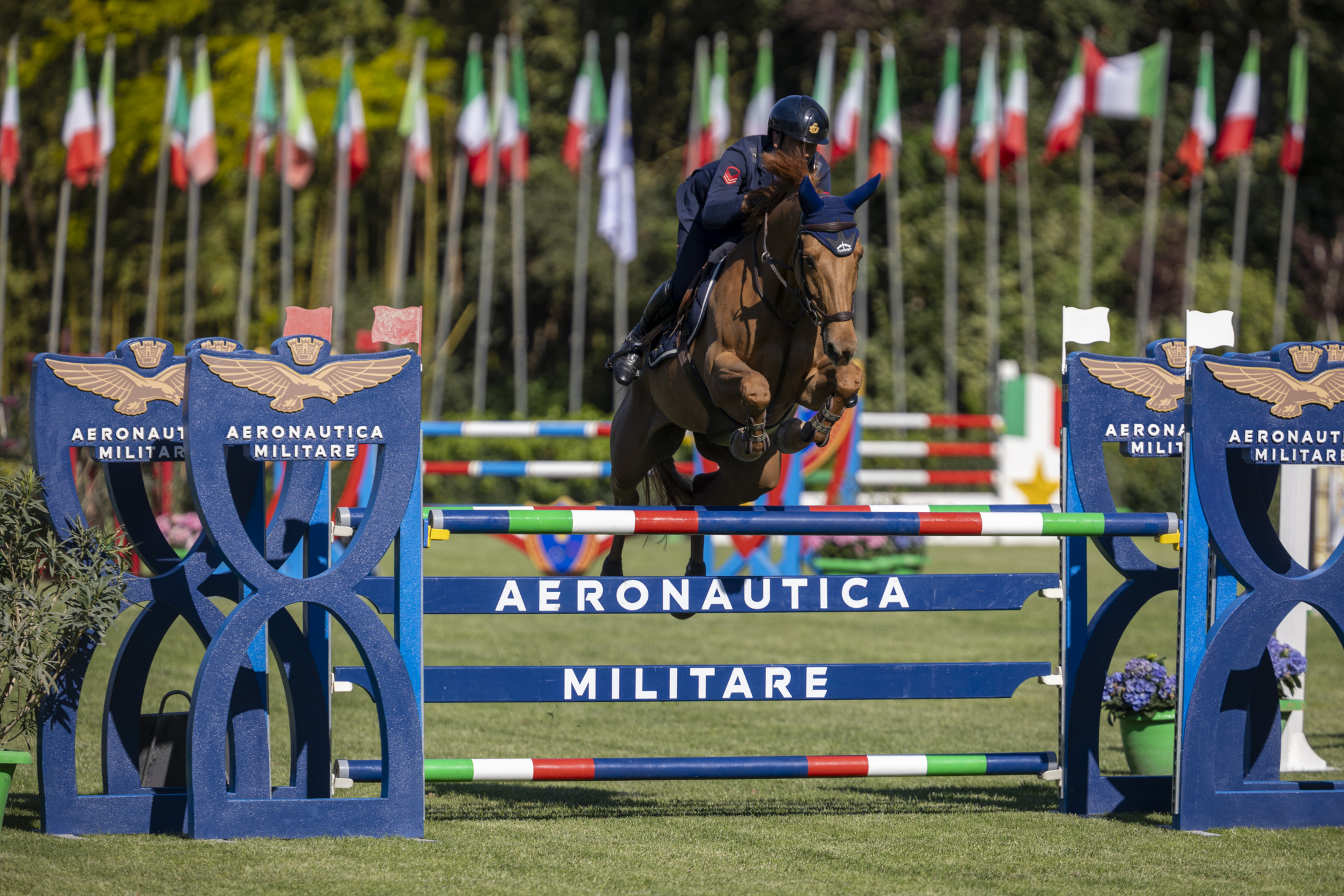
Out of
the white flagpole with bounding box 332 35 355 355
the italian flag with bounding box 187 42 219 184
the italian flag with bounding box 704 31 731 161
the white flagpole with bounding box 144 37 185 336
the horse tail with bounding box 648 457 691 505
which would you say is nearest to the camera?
the horse tail with bounding box 648 457 691 505

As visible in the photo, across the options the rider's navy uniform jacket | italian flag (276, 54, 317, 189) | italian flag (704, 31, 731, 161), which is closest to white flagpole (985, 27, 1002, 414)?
italian flag (704, 31, 731, 161)

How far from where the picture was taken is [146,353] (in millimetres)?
4688

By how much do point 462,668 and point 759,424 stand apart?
1412 millimetres

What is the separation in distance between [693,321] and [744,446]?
1.98ft

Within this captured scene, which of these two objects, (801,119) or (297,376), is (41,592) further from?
(801,119)

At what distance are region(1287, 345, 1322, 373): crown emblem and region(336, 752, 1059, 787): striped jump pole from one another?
5.41 ft

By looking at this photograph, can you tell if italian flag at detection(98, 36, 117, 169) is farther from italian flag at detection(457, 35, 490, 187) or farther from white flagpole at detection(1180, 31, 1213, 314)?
white flagpole at detection(1180, 31, 1213, 314)

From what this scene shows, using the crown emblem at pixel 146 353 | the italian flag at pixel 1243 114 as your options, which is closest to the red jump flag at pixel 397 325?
the crown emblem at pixel 146 353

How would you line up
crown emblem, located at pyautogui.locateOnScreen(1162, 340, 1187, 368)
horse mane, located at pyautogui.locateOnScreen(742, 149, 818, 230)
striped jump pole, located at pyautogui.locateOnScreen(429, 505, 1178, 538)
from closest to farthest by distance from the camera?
striped jump pole, located at pyautogui.locateOnScreen(429, 505, 1178, 538) → horse mane, located at pyautogui.locateOnScreen(742, 149, 818, 230) → crown emblem, located at pyautogui.locateOnScreen(1162, 340, 1187, 368)

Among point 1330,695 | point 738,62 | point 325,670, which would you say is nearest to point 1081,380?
point 325,670

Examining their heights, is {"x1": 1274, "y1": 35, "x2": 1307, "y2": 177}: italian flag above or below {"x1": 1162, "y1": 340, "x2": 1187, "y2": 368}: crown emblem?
above

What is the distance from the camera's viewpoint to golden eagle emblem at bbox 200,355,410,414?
424 centimetres

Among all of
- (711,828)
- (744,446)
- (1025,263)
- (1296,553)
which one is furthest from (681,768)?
(1025,263)

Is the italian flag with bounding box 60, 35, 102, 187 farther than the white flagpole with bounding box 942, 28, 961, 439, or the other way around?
the white flagpole with bounding box 942, 28, 961, 439
